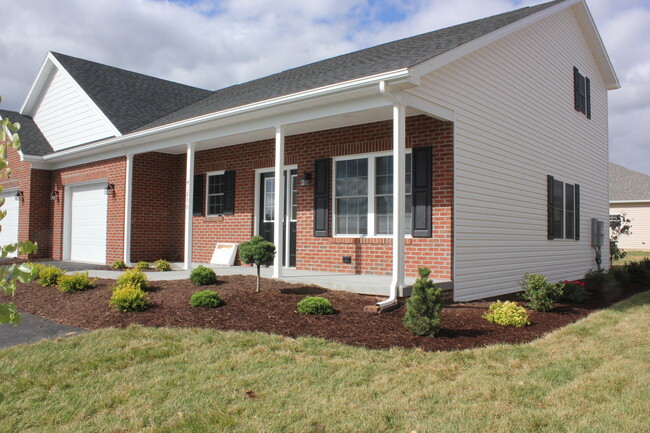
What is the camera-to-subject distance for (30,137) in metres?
15.7

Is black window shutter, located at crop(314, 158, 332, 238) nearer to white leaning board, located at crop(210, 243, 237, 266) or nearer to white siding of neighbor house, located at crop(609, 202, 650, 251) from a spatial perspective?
white leaning board, located at crop(210, 243, 237, 266)

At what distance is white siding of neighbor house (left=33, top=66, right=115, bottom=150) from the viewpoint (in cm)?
1384

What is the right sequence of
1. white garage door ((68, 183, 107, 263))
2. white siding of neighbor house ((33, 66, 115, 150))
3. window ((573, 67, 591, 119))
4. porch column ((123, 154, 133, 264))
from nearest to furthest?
porch column ((123, 154, 133, 264)) < window ((573, 67, 591, 119)) < white garage door ((68, 183, 107, 263)) < white siding of neighbor house ((33, 66, 115, 150))

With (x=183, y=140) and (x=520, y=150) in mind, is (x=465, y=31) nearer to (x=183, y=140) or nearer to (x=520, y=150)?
(x=520, y=150)

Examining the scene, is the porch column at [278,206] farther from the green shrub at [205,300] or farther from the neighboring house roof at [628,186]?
the neighboring house roof at [628,186]

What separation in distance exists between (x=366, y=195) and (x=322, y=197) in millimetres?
930

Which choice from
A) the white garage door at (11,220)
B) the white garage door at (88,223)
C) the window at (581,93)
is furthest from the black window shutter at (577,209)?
the white garage door at (11,220)

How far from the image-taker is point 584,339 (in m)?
6.30

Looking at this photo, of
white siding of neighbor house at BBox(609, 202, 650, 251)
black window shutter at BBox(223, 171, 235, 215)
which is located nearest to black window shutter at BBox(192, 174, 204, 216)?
black window shutter at BBox(223, 171, 235, 215)

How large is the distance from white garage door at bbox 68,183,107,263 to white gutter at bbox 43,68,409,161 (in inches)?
49.9

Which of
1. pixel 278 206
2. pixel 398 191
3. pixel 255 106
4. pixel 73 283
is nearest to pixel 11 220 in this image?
pixel 73 283

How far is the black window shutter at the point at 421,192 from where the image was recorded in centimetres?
847

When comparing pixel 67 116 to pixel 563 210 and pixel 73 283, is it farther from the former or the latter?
pixel 563 210

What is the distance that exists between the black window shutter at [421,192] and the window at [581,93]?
22.0 ft
